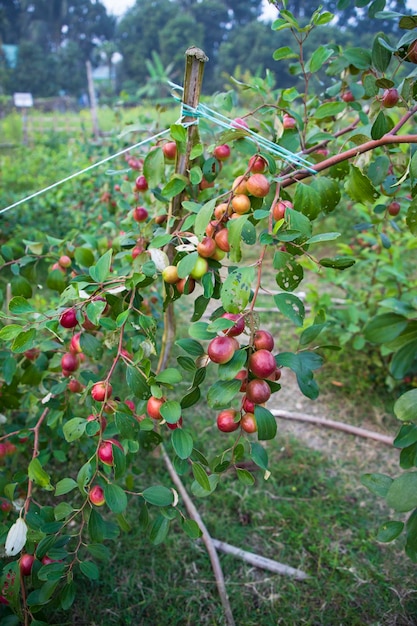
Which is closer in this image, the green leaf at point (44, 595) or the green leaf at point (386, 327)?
the green leaf at point (386, 327)

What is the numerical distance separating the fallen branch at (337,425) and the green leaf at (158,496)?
0.96 m

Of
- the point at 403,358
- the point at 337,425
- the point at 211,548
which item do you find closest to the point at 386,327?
the point at 403,358

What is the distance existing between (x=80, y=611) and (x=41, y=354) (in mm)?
570

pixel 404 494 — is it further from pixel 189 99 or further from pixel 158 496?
pixel 189 99

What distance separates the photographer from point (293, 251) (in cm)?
58

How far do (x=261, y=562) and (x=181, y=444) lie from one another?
667 millimetres

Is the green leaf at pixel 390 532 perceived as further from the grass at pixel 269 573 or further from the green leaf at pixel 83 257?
the green leaf at pixel 83 257

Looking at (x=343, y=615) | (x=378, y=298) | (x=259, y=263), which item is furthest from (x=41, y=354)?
(x=378, y=298)

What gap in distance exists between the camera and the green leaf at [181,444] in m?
0.59

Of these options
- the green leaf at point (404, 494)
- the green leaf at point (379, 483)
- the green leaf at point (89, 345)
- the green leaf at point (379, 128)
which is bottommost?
the green leaf at point (379, 483)

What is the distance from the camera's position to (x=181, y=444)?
1.96 feet

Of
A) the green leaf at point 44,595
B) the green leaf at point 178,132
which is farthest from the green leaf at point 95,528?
the green leaf at point 178,132

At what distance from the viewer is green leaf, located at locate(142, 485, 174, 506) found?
65 centimetres

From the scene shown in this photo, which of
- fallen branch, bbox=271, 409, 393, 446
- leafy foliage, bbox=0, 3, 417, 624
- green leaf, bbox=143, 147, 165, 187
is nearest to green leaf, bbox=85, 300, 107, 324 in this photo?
leafy foliage, bbox=0, 3, 417, 624
